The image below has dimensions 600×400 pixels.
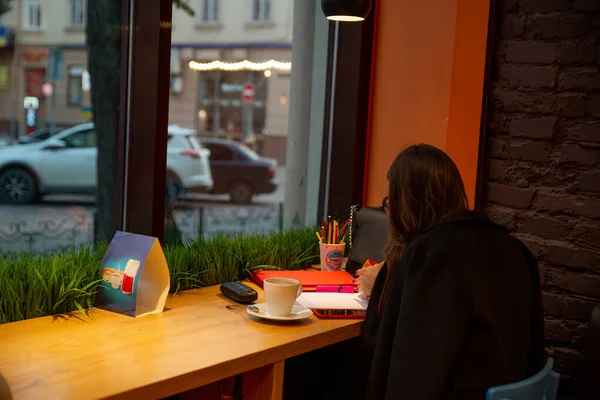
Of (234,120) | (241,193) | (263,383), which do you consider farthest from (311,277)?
(234,120)

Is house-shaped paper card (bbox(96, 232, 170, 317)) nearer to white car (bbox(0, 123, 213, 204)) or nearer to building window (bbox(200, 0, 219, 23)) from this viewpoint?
white car (bbox(0, 123, 213, 204))

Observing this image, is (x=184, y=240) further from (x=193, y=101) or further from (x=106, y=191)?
(x=193, y=101)

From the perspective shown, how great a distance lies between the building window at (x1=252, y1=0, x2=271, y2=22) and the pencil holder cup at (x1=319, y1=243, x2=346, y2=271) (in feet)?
4.50

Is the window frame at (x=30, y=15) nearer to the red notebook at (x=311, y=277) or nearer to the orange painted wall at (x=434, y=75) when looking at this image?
the red notebook at (x=311, y=277)

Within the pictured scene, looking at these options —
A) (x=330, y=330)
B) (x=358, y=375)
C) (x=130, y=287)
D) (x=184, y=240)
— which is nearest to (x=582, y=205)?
(x=358, y=375)

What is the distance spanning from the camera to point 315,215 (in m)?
3.34

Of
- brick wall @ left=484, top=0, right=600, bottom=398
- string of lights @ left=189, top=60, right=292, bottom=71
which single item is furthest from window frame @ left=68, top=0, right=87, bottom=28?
brick wall @ left=484, top=0, right=600, bottom=398

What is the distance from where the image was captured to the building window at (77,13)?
265 centimetres

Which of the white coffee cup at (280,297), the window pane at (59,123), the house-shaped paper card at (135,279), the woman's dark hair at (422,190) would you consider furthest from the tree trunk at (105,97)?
the woman's dark hair at (422,190)

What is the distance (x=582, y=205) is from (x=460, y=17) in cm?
84

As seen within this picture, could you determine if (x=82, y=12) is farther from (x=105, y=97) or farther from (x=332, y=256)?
(x=332, y=256)

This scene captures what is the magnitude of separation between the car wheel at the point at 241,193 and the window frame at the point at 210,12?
105 cm

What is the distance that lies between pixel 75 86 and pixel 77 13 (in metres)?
0.27

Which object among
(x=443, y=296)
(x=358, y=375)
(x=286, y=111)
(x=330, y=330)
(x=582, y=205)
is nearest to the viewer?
(x=443, y=296)
